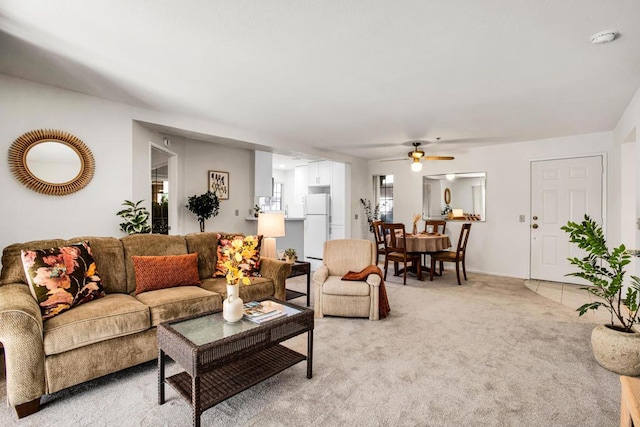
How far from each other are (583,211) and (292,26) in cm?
532

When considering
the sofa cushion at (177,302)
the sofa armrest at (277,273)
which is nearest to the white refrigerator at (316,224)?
the sofa armrest at (277,273)

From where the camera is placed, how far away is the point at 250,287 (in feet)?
10.1

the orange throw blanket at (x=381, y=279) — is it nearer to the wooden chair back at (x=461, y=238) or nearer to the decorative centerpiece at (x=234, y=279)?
the decorative centerpiece at (x=234, y=279)

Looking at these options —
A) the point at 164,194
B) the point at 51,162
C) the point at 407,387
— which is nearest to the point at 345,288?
the point at 407,387

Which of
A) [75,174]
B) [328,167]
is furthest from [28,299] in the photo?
[328,167]

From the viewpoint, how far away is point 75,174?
3.19m

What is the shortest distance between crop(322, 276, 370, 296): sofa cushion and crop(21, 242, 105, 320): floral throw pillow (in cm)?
204

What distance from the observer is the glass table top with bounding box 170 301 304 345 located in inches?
71.6

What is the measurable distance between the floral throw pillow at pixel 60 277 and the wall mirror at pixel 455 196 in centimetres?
585

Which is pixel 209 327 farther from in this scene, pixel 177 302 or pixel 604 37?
pixel 604 37

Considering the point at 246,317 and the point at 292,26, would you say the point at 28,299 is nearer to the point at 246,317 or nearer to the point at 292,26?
the point at 246,317

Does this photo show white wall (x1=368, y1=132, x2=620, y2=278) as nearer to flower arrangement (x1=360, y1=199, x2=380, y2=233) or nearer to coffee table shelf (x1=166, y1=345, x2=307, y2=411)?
flower arrangement (x1=360, y1=199, x2=380, y2=233)

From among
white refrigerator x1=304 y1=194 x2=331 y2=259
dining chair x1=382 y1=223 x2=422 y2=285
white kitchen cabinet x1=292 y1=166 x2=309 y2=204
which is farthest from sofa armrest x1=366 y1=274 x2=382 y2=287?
white kitchen cabinet x1=292 y1=166 x2=309 y2=204

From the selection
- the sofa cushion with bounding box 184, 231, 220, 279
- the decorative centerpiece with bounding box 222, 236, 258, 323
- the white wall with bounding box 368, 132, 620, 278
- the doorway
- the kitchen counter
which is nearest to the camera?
the decorative centerpiece with bounding box 222, 236, 258, 323
